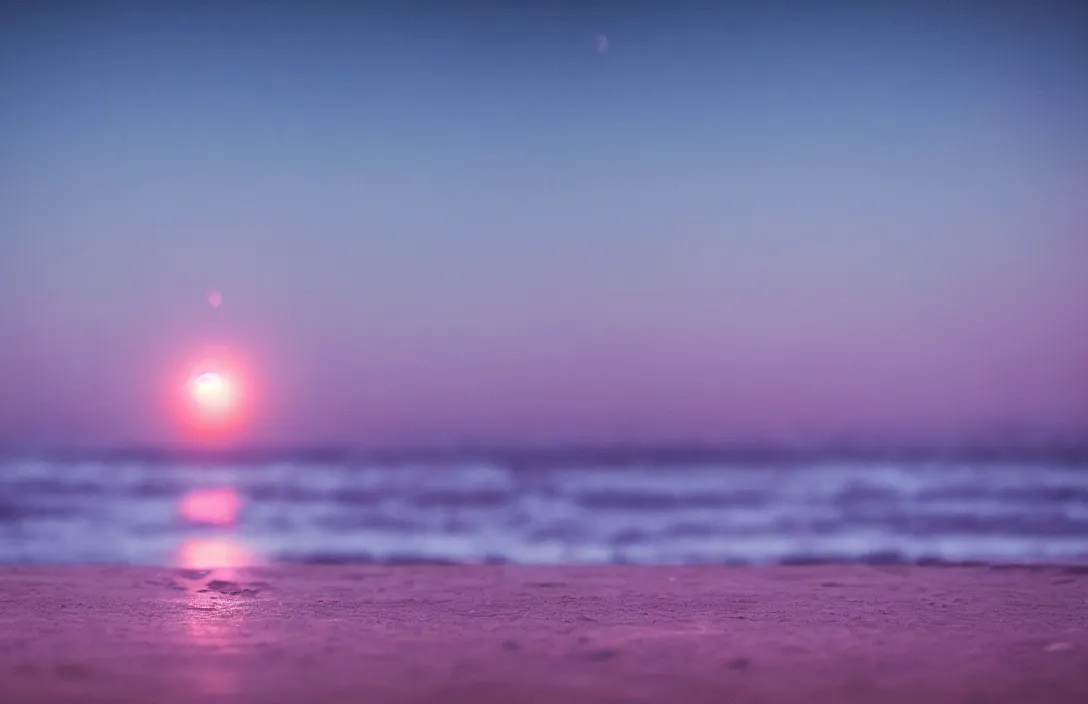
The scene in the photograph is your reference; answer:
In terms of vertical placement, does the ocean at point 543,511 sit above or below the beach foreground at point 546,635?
above

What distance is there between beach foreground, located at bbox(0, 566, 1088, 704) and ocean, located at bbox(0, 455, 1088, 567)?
0.73 metres

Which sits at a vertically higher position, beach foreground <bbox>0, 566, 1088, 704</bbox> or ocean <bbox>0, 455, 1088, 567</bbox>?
ocean <bbox>0, 455, 1088, 567</bbox>

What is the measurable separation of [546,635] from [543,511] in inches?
232

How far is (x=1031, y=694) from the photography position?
186 cm

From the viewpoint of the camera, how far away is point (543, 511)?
8.22 metres

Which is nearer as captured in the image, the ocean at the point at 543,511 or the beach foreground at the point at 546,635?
the beach foreground at the point at 546,635

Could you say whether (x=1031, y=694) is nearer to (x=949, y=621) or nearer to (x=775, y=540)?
(x=949, y=621)

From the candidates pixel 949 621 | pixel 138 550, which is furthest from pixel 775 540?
pixel 138 550

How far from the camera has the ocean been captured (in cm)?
504

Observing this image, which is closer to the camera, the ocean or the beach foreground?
the beach foreground

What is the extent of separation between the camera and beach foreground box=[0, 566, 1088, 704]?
190cm

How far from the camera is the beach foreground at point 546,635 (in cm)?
190

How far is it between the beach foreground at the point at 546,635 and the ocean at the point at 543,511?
28.8 inches

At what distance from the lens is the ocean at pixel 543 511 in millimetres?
5043
